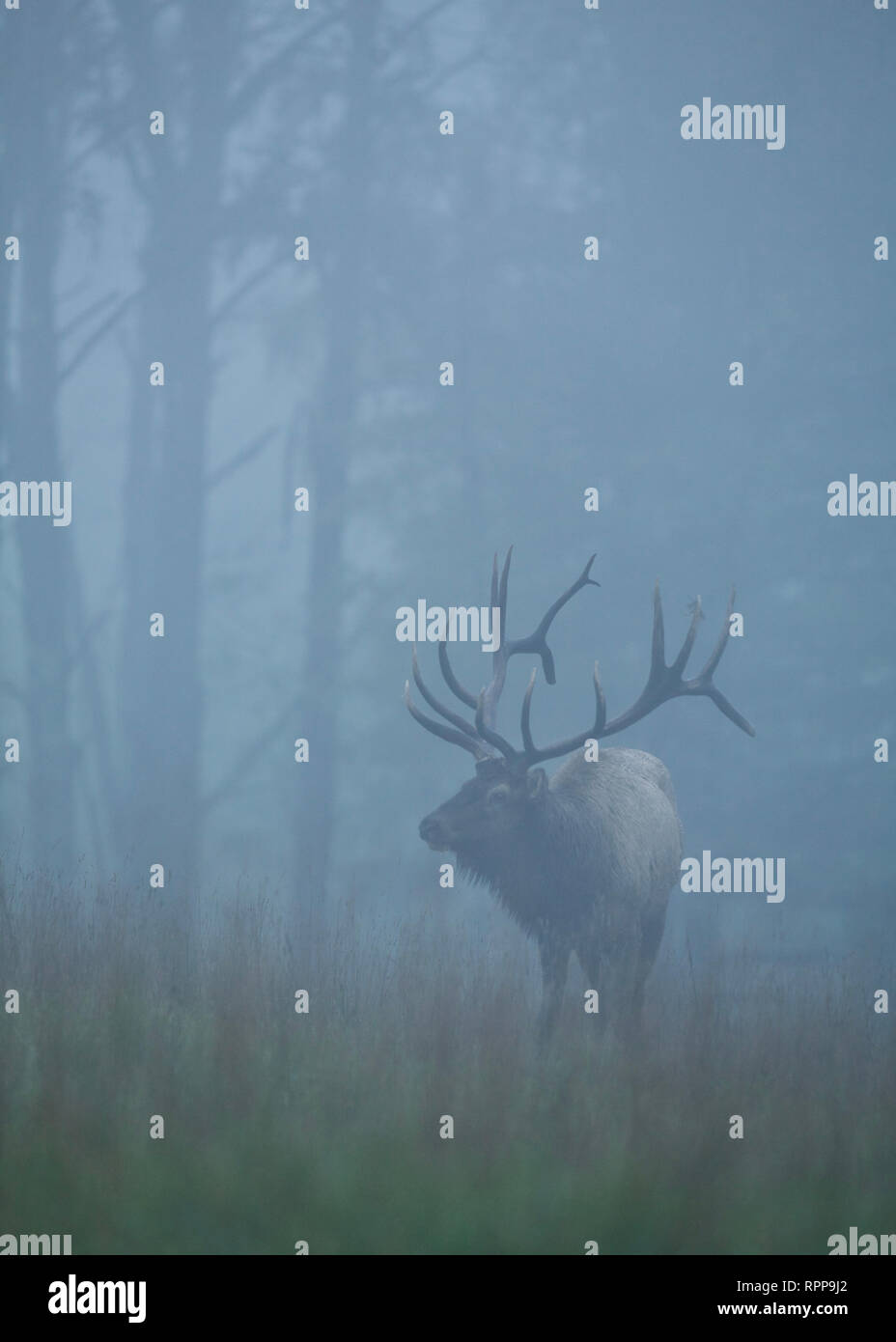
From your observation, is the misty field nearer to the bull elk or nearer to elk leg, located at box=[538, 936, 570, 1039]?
elk leg, located at box=[538, 936, 570, 1039]

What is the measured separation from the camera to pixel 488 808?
20.3 feet

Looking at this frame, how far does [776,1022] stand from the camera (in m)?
5.91

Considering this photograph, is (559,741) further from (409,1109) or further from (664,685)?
(409,1109)

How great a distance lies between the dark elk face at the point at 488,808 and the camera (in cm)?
605

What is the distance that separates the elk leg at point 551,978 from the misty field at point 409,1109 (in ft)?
0.28

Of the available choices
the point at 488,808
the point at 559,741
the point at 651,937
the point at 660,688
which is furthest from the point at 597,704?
the point at 651,937

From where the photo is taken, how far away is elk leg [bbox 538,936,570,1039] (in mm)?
5887

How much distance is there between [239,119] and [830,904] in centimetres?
993

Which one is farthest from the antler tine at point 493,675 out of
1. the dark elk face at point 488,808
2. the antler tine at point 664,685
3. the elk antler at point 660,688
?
the antler tine at point 664,685

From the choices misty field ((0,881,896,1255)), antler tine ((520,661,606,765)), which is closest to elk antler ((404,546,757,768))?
antler tine ((520,661,606,765))

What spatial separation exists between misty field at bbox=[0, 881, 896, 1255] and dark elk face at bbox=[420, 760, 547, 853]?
0.67m

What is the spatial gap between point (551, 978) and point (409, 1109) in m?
1.40
